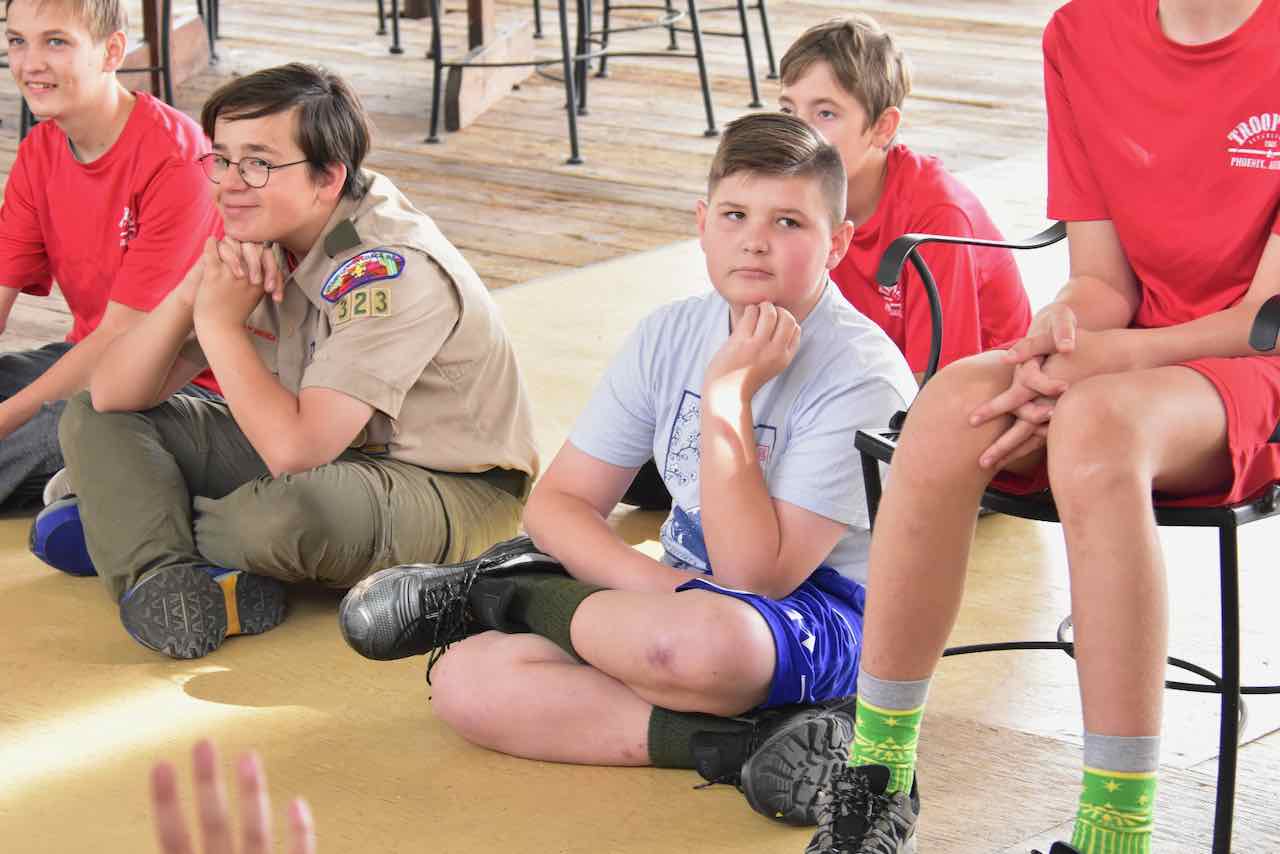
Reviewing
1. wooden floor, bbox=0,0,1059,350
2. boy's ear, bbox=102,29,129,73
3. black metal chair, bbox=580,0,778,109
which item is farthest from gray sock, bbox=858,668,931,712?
black metal chair, bbox=580,0,778,109

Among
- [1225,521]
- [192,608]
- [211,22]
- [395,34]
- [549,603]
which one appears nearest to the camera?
[1225,521]

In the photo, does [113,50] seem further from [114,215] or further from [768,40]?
[768,40]

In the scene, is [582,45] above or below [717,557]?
above

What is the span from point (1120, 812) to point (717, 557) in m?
0.53

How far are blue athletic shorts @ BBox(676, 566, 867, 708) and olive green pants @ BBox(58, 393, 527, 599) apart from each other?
1.73 ft

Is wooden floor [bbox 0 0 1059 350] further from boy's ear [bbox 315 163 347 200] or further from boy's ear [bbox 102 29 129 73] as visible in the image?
boy's ear [bbox 315 163 347 200]

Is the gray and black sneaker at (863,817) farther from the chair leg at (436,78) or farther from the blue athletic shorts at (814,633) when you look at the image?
the chair leg at (436,78)

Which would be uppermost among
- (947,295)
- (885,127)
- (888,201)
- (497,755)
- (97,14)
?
(97,14)

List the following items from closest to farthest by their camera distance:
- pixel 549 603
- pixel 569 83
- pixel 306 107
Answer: pixel 549 603 < pixel 306 107 < pixel 569 83

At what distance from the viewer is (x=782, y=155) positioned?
6.44ft

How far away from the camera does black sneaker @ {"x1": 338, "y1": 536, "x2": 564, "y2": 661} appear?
6.71ft

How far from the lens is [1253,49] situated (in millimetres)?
1855

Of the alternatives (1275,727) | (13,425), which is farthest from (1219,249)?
(13,425)

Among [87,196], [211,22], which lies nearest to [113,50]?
[87,196]
